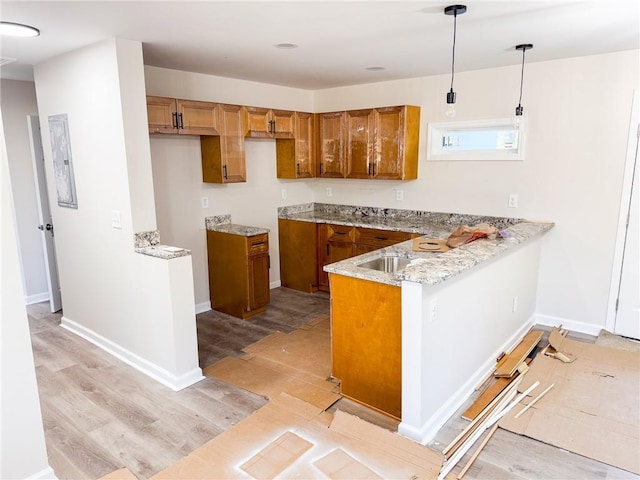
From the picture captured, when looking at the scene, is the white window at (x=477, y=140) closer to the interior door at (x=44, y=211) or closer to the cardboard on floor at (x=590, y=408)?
the cardboard on floor at (x=590, y=408)

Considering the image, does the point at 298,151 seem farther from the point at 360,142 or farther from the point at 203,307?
the point at 203,307

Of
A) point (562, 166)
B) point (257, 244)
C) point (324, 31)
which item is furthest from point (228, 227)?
point (562, 166)

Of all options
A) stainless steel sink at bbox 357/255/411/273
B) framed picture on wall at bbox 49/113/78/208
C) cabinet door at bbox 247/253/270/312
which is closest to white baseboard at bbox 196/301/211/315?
cabinet door at bbox 247/253/270/312

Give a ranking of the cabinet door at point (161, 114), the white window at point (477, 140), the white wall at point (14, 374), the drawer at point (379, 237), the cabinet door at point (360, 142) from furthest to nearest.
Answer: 1. the cabinet door at point (360, 142)
2. the drawer at point (379, 237)
3. the white window at point (477, 140)
4. the cabinet door at point (161, 114)
5. the white wall at point (14, 374)

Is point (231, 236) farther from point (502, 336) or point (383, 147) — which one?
point (502, 336)

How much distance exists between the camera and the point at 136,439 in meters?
2.43

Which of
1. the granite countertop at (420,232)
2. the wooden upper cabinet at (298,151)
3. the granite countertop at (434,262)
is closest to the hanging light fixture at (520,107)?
the granite countertop at (420,232)

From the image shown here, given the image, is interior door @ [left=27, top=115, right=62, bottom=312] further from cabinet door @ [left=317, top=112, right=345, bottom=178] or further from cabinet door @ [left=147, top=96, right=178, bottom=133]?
cabinet door @ [left=317, top=112, right=345, bottom=178]

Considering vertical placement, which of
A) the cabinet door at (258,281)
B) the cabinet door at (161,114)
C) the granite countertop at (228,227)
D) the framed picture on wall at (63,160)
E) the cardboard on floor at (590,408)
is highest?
the cabinet door at (161,114)

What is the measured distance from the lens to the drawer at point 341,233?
4.64 meters

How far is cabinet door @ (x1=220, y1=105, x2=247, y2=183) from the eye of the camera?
4.13m

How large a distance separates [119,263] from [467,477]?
2.75 meters

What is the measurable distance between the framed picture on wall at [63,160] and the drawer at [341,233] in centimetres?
255

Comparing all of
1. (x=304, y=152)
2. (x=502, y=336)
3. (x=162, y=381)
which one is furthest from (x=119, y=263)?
(x=502, y=336)
